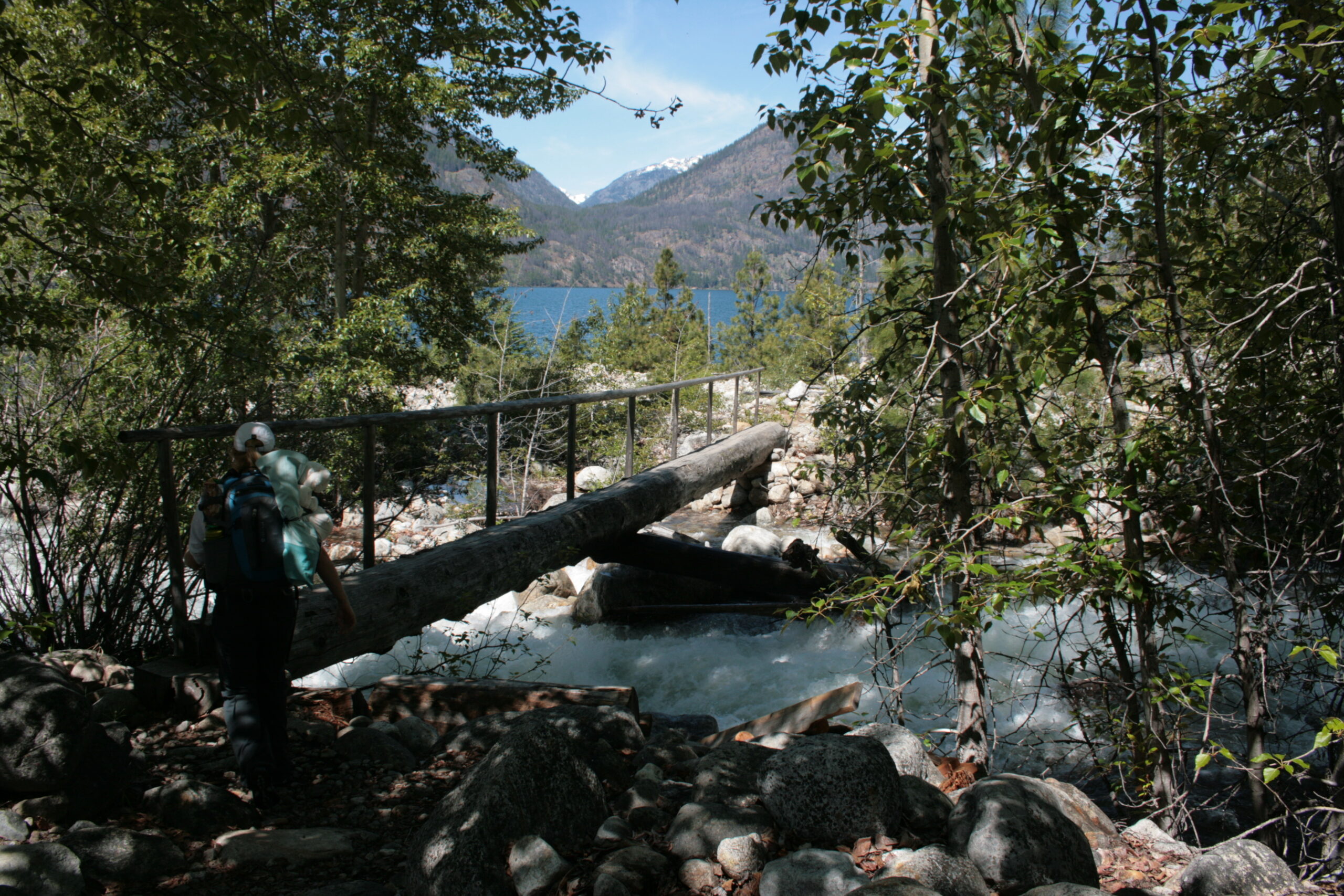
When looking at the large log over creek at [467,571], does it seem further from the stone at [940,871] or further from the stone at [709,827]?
Result: the stone at [940,871]

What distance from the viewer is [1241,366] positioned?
2920mm

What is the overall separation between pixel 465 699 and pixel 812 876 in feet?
7.89

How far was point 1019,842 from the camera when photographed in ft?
8.32

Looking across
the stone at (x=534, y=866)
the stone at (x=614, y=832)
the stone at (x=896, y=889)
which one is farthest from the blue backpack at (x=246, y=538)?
the stone at (x=896, y=889)

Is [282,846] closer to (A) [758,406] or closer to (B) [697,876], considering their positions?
(B) [697,876]

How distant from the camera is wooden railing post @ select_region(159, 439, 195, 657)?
351cm

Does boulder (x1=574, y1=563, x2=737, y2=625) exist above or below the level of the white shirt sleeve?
below

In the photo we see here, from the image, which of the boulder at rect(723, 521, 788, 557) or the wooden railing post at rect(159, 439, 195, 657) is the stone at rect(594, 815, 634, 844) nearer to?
the wooden railing post at rect(159, 439, 195, 657)

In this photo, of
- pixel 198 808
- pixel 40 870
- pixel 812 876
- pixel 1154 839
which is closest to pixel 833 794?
pixel 812 876

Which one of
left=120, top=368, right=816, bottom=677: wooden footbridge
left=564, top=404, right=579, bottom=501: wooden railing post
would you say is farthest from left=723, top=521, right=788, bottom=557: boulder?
left=564, top=404, right=579, bottom=501: wooden railing post

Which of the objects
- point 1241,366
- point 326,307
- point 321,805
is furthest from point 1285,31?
point 326,307

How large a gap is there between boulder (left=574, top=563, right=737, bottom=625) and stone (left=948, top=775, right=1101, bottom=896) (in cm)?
453

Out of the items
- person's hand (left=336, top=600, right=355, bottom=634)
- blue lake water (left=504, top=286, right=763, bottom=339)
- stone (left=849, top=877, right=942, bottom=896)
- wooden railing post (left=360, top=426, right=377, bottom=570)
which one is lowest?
stone (left=849, top=877, right=942, bottom=896)

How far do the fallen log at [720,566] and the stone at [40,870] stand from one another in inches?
178
